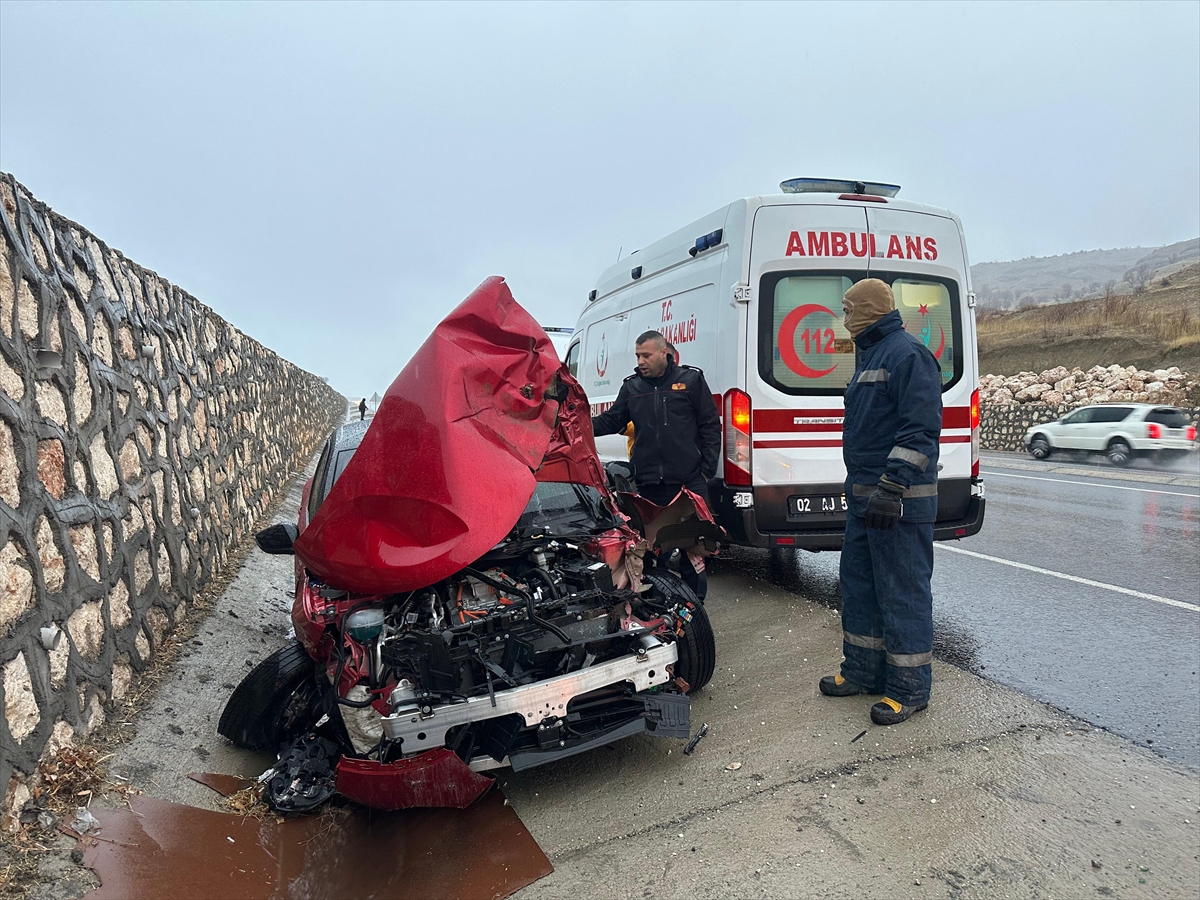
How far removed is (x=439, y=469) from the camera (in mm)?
3318

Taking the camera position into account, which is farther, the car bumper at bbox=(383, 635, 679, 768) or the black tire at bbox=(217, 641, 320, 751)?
the black tire at bbox=(217, 641, 320, 751)

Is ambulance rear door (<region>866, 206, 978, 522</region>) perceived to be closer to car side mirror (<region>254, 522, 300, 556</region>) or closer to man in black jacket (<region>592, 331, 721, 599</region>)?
man in black jacket (<region>592, 331, 721, 599</region>)

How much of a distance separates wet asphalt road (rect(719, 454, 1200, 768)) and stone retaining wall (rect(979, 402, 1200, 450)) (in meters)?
13.4

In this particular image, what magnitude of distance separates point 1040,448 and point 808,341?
18539mm

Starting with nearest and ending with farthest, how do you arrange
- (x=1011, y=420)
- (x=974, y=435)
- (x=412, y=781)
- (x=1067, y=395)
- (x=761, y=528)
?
(x=412, y=781) < (x=761, y=528) < (x=974, y=435) < (x=1011, y=420) < (x=1067, y=395)

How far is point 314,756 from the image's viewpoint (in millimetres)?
3510

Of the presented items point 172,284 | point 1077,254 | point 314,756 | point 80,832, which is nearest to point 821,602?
point 314,756

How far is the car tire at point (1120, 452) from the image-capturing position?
1858 cm

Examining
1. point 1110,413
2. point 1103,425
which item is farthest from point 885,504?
point 1110,413

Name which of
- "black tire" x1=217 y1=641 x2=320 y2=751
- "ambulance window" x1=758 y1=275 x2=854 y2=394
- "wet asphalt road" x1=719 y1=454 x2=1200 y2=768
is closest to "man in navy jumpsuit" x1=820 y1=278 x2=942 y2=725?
"wet asphalt road" x1=719 y1=454 x2=1200 y2=768

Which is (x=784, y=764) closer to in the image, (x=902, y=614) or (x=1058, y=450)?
(x=902, y=614)

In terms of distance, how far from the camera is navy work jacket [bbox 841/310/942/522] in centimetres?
367

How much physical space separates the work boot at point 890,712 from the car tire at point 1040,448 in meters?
20.0

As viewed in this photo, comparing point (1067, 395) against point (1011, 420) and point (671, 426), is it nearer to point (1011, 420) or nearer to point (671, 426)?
point (1011, 420)
